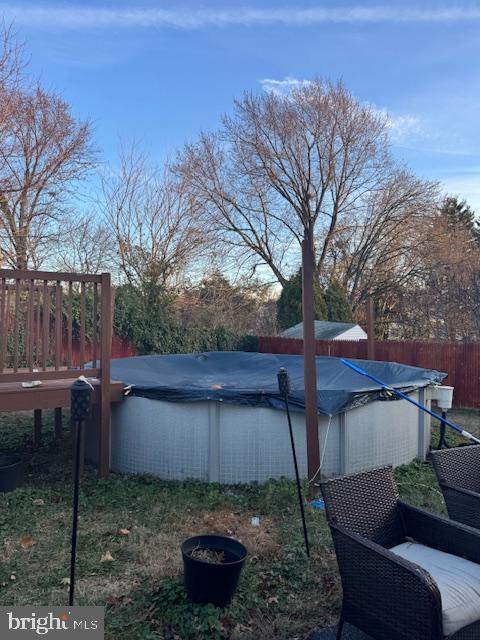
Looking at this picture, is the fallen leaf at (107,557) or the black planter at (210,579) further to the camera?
the fallen leaf at (107,557)

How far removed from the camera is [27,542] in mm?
3314

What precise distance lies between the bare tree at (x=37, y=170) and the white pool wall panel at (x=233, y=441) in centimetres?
883

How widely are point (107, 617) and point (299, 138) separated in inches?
708

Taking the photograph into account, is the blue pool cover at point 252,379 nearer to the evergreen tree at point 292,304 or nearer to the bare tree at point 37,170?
the bare tree at point 37,170

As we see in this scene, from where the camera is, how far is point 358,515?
2373 mm

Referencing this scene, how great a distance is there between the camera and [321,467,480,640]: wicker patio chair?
72.2 inches

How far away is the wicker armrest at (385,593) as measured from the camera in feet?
5.92

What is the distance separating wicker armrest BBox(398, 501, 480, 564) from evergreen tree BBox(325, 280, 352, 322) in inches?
557

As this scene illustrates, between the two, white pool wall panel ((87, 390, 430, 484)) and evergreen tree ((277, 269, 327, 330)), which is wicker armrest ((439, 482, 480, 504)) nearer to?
white pool wall panel ((87, 390, 430, 484))

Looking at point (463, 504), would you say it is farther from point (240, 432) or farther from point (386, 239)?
point (386, 239)

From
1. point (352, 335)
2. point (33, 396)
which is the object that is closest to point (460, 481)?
point (33, 396)

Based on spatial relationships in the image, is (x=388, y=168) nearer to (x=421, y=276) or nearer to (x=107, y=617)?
(x=421, y=276)

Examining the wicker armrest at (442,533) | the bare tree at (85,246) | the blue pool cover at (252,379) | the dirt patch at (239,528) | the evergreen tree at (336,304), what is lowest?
the dirt patch at (239,528)

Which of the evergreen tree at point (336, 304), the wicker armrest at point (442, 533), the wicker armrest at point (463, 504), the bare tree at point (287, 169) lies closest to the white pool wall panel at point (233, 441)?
the wicker armrest at point (463, 504)
